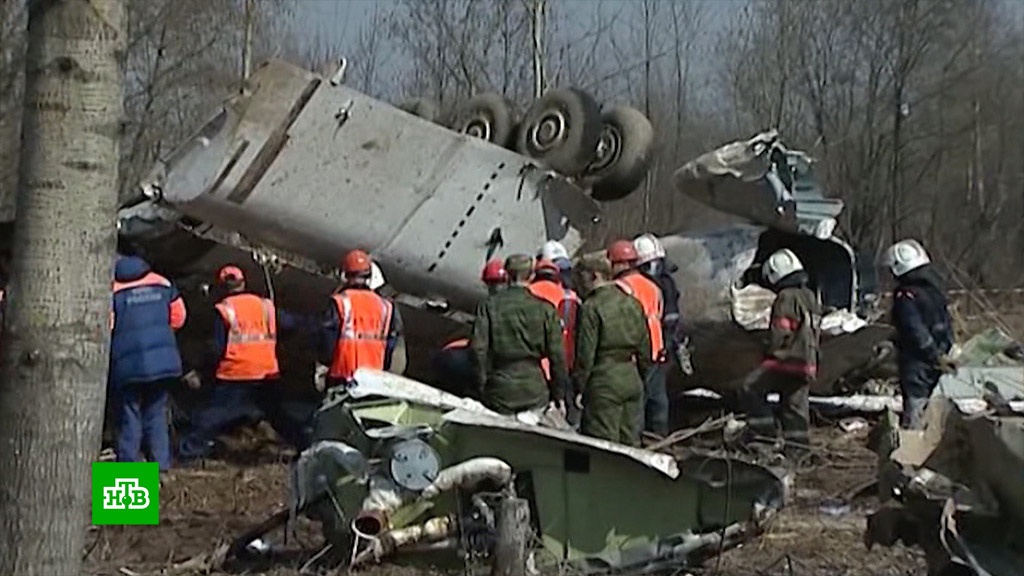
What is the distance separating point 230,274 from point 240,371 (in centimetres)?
58

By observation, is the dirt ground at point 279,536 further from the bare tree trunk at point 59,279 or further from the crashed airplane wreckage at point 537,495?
the bare tree trunk at point 59,279

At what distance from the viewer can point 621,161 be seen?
10.6 m

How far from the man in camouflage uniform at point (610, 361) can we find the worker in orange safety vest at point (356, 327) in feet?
4.58

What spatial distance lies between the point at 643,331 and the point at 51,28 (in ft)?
15.8

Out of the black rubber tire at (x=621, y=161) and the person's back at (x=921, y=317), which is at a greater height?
the black rubber tire at (x=621, y=161)

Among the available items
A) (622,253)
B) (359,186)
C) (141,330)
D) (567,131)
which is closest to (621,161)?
(567,131)

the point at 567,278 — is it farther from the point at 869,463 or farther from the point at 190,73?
the point at 190,73

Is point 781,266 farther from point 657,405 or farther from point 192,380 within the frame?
point 192,380

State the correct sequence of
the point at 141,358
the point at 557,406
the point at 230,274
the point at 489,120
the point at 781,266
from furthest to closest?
the point at 489,120
the point at 781,266
the point at 230,274
the point at 141,358
the point at 557,406

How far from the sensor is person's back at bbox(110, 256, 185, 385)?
8445mm

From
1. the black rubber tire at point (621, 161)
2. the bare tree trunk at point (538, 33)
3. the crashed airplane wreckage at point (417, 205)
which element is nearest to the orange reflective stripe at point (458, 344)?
the crashed airplane wreckage at point (417, 205)

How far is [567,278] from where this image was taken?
938 centimetres

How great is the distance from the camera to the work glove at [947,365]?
30.3ft

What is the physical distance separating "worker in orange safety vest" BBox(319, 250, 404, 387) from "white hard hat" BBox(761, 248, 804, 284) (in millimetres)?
2591
